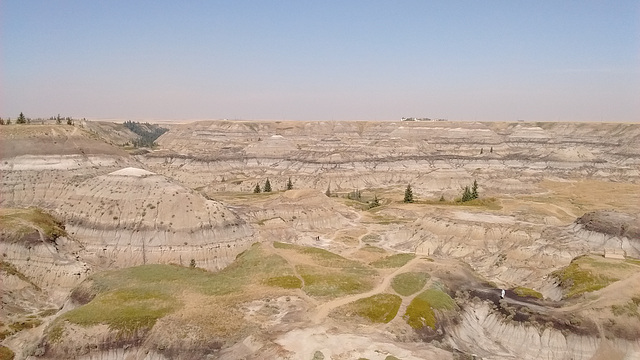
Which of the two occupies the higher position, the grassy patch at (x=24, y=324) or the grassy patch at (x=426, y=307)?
the grassy patch at (x=426, y=307)

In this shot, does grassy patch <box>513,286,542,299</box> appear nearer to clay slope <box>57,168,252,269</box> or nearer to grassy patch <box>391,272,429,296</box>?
grassy patch <box>391,272,429,296</box>

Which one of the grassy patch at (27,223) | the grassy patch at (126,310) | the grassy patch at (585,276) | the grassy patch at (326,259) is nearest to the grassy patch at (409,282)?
the grassy patch at (326,259)

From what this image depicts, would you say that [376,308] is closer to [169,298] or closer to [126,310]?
[169,298]

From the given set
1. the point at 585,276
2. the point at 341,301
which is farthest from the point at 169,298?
the point at 585,276

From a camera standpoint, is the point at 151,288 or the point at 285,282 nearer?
the point at 151,288

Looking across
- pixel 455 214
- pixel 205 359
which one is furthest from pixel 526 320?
pixel 455 214

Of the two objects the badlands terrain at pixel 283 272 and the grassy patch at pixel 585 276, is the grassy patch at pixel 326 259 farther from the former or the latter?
the grassy patch at pixel 585 276
